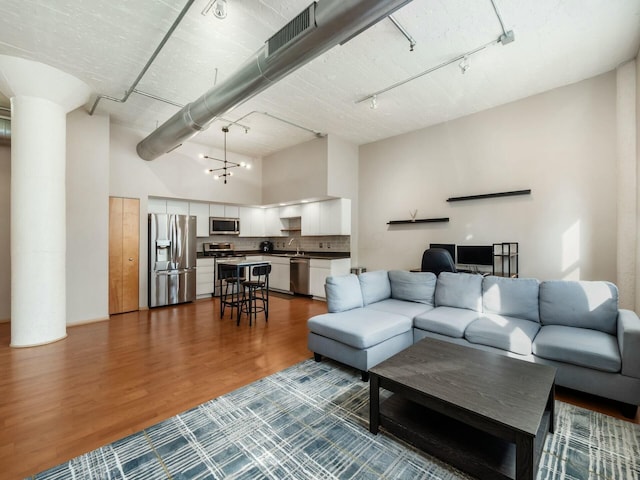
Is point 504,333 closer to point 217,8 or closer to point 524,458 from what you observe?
point 524,458

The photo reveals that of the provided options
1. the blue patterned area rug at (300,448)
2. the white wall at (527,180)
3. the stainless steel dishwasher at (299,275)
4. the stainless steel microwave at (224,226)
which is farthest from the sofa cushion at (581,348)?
the stainless steel microwave at (224,226)

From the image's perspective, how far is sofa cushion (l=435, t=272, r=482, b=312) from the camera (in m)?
3.33

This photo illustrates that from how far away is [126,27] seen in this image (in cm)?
279

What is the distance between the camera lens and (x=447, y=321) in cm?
296

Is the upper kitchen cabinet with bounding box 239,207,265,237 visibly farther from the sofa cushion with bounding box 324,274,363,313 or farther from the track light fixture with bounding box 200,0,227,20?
Answer: the track light fixture with bounding box 200,0,227,20

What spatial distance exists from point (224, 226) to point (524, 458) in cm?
661

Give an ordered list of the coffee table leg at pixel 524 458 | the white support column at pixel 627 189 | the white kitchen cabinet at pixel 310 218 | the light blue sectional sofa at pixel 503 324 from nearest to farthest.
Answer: the coffee table leg at pixel 524 458 → the light blue sectional sofa at pixel 503 324 → the white support column at pixel 627 189 → the white kitchen cabinet at pixel 310 218

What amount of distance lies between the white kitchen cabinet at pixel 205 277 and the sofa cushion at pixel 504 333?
536 centimetres

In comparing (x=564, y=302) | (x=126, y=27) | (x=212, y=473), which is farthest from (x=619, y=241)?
(x=126, y=27)

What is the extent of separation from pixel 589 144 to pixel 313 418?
4.87m

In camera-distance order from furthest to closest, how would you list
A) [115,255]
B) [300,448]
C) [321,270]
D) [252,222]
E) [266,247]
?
[266,247]
[252,222]
[321,270]
[115,255]
[300,448]

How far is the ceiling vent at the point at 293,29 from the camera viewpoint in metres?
2.12

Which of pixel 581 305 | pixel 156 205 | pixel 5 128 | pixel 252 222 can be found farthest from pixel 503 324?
pixel 5 128

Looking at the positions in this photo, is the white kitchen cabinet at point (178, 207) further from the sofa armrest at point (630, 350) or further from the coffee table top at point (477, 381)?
the sofa armrest at point (630, 350)
